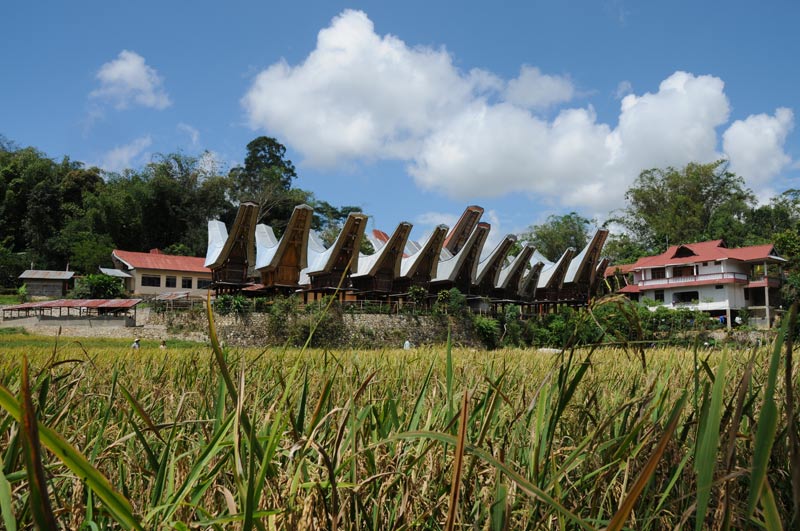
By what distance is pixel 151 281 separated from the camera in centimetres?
3822

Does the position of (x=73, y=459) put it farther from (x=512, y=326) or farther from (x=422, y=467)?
(x=512, y=326)

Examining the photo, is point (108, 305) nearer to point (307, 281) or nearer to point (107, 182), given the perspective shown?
point (307, 281)

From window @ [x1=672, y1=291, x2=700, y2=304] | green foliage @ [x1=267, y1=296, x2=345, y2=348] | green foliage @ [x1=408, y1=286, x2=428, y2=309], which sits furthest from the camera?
window @ [x1=672, y1=291, x2=700, y2=304]

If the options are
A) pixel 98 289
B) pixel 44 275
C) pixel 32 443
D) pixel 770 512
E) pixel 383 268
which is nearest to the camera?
pixel 32 443

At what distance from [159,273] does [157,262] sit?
74 centimetres

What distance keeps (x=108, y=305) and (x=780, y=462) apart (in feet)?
88.7

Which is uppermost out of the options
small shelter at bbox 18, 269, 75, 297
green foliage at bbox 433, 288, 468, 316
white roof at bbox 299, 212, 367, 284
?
white roof at bbox 299, 212, 367, 284

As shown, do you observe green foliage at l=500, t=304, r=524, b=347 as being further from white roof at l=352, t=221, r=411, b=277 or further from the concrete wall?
white roof at l=352, t=221, r=411, b=277

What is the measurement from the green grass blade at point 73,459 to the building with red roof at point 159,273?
37.6m

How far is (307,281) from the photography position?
29.1 m

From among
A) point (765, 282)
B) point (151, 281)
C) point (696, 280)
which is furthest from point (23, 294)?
point (765, 282)

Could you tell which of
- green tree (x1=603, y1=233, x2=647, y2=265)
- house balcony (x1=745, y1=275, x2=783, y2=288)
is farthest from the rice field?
green tree (x1=603, y1=233, x2=647, y2=265)

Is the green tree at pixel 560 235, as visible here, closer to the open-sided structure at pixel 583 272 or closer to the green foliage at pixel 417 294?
the open-sided structure at pixel 583 272

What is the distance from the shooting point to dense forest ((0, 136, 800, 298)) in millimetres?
43969
